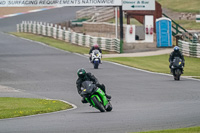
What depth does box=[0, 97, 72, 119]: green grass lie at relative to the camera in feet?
53.6

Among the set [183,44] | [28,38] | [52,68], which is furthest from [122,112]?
[28,38]

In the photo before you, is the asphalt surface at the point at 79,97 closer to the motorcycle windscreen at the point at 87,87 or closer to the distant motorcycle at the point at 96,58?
the distant motorcycle at the point at 96,58

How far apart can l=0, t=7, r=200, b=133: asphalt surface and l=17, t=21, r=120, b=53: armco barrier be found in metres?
3.54

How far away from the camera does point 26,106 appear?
59.5ft

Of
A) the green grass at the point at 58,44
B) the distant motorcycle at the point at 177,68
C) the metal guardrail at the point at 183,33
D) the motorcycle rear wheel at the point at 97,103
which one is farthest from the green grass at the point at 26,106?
the metal guardrail at the point at 183,33

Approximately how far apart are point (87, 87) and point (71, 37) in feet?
113

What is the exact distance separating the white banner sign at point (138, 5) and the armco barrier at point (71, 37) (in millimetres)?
2901

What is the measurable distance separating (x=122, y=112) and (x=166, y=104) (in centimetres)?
234

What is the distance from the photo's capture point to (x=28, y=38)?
53469 mm

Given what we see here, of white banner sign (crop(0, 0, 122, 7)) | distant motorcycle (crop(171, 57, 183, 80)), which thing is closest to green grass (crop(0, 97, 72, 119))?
distant motorcycle (crop(171, 57, 183, 80))

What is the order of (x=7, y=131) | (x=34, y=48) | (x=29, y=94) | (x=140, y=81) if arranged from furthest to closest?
1. (x=34, y=48)
2. (x=140, y=81)
3. (x=29, y=94)
4. (x=7, y=131)

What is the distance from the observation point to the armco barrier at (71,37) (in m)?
45.1

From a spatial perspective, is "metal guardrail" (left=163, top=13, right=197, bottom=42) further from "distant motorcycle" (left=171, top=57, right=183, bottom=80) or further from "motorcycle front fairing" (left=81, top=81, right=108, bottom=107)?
"motorcycle front fairing" (left=81, top=81, right=108, bottom=107)

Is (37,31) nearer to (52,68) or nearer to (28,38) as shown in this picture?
(28,38)
